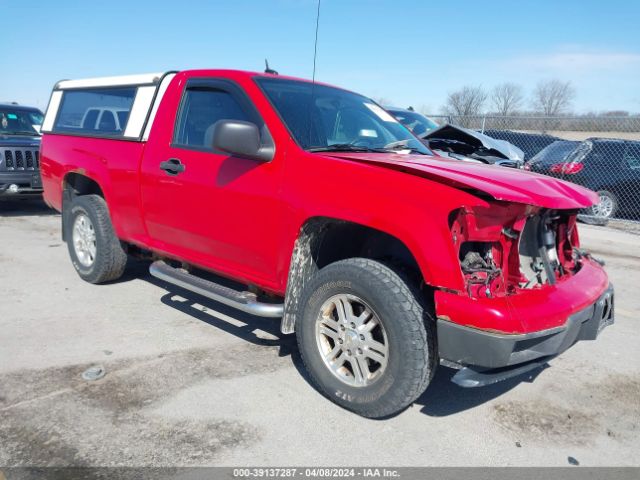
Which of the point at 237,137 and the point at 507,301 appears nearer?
the point at 507,301

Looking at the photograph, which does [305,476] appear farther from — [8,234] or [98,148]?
[8,234]

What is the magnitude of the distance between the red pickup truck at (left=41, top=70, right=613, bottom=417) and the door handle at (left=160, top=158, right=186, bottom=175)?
15 mm

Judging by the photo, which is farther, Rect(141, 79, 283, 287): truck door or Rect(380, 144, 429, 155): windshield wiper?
Rect(380, 144, 429, 155): windshield wiper

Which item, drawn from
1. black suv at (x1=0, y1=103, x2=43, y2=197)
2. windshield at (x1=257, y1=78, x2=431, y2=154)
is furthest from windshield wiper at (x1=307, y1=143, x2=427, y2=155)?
black suv at (x1=0, y1=103, x2=43, y2=197)

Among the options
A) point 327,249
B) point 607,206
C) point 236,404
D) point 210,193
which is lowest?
point 236,404

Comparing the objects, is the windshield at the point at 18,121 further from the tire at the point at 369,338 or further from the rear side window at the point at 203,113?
the tire at the point at 369,338

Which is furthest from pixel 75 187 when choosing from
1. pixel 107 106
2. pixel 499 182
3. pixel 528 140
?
pixel 528 140

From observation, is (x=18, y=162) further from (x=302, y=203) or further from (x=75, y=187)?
(x=302, y=203)

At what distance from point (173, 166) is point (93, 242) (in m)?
1.78

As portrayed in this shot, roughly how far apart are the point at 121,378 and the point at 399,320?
6.13 feet

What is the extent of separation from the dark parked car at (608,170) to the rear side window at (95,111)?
8.28m

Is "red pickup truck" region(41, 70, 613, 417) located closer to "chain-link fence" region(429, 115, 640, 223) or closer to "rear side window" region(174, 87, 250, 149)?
"rear side window" region(174, 87, 250, 149)

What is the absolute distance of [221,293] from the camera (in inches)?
149

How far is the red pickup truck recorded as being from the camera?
2.69 m
